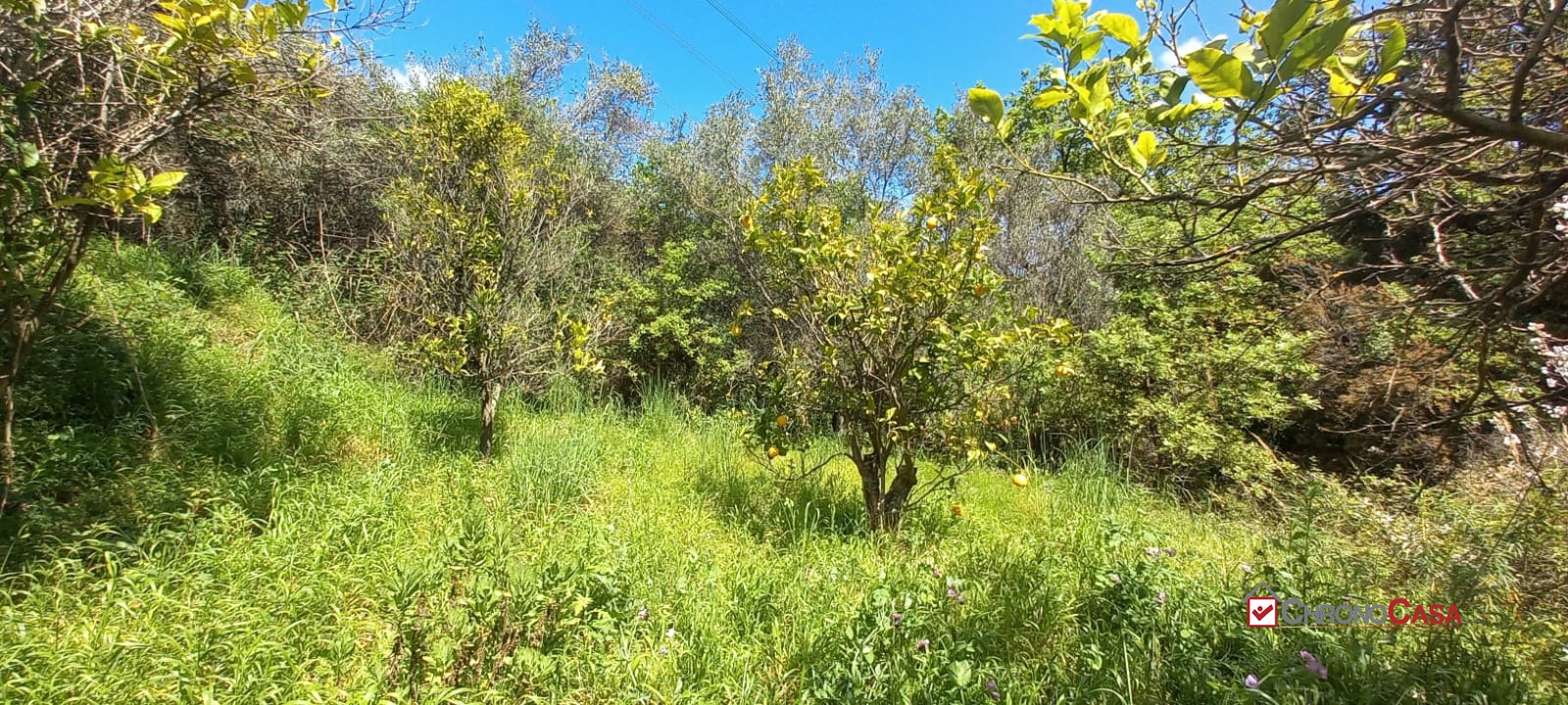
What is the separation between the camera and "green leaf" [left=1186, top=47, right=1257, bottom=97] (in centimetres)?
79

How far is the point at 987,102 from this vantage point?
1161 mm

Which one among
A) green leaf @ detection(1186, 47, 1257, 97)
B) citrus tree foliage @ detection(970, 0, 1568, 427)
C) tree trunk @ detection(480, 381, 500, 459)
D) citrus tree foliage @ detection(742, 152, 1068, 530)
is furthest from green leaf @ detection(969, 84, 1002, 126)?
tree trunk @ detection(480, 381, 500, 459)

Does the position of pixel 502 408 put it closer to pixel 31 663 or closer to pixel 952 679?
pixel 31 663

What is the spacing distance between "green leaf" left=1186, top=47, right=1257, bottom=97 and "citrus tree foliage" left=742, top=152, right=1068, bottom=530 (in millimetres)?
2077

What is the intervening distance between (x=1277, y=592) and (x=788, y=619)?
1.83 metres

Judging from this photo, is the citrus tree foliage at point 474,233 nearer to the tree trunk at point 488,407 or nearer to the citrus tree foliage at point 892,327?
the tree trunk at point 488,407

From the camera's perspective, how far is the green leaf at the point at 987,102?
3.76 ft

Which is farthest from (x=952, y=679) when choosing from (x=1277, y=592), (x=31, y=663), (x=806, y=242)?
(x=31, y=663)

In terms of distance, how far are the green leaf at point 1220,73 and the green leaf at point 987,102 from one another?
369 mm

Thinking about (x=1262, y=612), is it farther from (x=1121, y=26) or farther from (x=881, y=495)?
(x=1121, y=26)

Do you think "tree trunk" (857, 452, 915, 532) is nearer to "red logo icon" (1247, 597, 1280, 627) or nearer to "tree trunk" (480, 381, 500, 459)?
"red logo icon" (1247, 597, 1280, 627)

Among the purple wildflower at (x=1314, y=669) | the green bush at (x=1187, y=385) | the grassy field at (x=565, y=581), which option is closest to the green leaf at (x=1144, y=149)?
the grassy field at (x=565, y=581)

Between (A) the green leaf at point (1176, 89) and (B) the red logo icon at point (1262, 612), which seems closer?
(A) the green leaf at point (1176, 89)

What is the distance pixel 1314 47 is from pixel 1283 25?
6 centimetres
